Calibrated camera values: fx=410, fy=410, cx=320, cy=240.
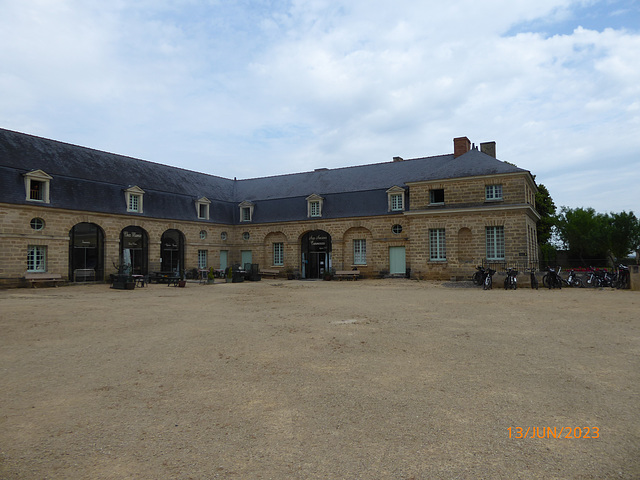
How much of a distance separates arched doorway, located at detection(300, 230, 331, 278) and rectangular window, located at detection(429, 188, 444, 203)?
701 cm

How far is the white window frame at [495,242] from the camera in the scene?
20797 millimetres

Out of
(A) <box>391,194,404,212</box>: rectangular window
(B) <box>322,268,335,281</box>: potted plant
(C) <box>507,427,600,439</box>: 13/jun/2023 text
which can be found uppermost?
(A) <box>391,194,404,212</box>: rectangular window

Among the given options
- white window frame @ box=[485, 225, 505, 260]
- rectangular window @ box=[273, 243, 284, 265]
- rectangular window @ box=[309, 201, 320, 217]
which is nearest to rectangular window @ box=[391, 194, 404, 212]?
rectangular window @ box=[309, 201, 320, 217]

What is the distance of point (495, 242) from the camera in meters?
20.9

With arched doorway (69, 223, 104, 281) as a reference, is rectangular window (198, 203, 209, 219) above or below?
above

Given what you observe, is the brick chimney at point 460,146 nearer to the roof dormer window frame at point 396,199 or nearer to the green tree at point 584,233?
the roof dormer window frame at point 396,199

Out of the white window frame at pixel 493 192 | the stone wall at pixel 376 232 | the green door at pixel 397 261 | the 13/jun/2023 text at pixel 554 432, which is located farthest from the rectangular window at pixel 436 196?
the 13/jun/2023 text at pixel 554 432

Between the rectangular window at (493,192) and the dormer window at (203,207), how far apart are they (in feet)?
56.6

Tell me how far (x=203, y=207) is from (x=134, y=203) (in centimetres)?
499

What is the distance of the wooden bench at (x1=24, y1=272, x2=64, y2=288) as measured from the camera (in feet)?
61.4

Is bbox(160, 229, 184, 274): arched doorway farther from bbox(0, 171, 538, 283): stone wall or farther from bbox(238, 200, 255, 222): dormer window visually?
bbox(238, 200, 255, 222): dormer window

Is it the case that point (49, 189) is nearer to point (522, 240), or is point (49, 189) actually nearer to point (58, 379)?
point (58, 379)

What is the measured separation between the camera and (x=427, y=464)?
2.90m

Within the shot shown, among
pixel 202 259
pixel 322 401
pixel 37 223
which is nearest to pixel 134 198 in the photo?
pixel 37 223
